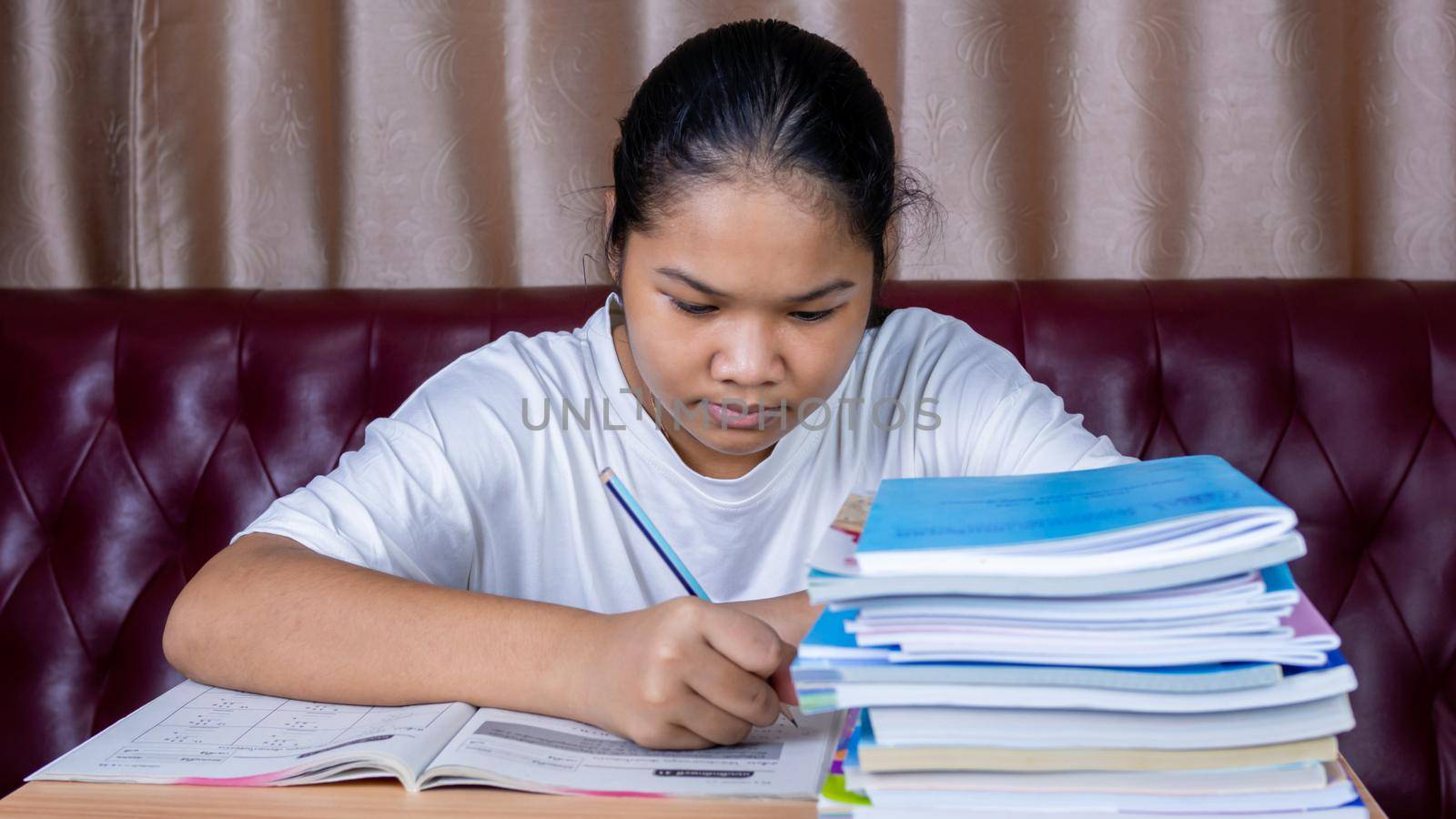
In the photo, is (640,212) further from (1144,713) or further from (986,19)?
(986,19)

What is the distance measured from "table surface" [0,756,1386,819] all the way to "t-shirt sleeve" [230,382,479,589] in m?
0.31

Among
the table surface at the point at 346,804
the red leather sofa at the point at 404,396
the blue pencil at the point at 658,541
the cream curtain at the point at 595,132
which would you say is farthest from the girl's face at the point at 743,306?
the cream curtain at the point at 595,132

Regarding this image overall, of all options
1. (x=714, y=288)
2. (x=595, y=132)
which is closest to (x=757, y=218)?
(x=714, y=288)

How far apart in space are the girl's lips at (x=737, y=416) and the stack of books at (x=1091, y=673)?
0.45 m

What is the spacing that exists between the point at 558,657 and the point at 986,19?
4.27 ft

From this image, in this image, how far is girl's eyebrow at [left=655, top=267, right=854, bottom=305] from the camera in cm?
97

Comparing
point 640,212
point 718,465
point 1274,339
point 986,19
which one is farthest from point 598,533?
point 986,19

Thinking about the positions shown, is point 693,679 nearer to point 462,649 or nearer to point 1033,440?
point 462,649

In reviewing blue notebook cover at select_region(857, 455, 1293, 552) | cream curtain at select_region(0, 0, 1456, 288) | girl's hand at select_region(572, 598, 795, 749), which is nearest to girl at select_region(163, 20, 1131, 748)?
girl's hand at select_region(572, 598, 795, 749)

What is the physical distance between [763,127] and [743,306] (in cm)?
15

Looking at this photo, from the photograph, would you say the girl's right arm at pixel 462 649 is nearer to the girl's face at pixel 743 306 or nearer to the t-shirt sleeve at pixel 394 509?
the t-shirt sleeve at pixel 394 509

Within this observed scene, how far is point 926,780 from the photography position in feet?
1.91

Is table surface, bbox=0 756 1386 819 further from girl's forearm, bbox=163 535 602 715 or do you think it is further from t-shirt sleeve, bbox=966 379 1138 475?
t-shirt sleeve, bbox=966 379 1138 475

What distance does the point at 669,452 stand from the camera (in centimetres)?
119
